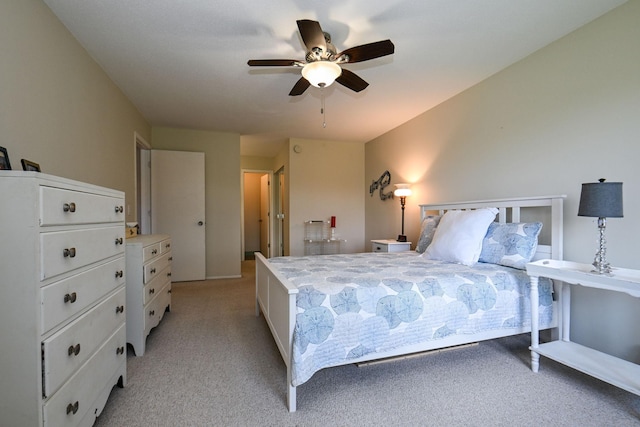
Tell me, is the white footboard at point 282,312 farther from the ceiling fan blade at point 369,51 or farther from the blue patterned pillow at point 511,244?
the blue patterned pillow at point 511,244

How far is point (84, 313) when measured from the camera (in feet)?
4.23

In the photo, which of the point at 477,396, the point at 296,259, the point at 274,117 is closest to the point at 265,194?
the point at 274,117

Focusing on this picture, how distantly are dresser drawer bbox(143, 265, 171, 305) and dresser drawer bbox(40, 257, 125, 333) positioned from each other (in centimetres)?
70

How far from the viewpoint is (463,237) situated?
7.97ft

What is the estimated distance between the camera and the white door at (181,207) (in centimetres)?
430

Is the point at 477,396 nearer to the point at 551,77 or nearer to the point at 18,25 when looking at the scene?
the point at 551,77

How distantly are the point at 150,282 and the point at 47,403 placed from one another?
4.65 feet

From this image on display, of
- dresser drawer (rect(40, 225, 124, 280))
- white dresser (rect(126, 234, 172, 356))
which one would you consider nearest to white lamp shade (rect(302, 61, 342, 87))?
dresser drawer (rect(40, 225, 124, 280))

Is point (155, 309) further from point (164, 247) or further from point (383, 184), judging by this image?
point (383, 184)

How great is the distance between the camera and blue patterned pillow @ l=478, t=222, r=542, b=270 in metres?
2.18

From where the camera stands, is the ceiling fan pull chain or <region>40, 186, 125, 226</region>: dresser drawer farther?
the ceiling fan pull chain

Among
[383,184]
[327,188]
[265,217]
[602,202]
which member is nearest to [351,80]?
[602,202]

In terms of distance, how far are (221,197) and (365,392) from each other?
3.82 meters

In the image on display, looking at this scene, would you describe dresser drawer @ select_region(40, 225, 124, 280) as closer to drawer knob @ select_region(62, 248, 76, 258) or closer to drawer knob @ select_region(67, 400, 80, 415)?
drawer knob @ select_region(62, 248, 76, 258)
